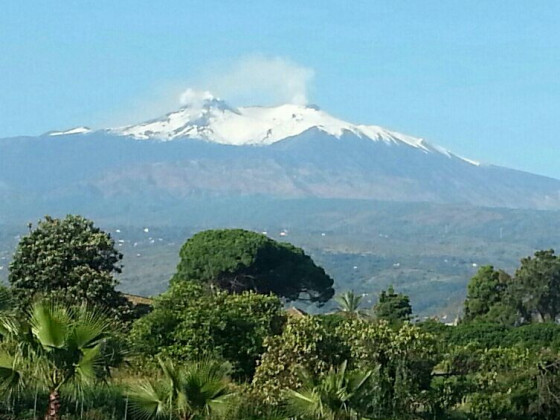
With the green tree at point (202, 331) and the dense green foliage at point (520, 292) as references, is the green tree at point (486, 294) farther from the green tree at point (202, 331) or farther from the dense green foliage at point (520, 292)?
the green tree at point (202, 331)

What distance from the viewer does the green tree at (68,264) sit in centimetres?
3938

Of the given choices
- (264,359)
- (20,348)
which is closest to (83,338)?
(20,348)

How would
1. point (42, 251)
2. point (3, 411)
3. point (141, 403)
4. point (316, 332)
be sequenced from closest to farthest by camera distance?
1. point (141, 403)
2. point (3, 411)
3. point (316, 332)
4. point (42, 251)

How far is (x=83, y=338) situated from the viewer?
56.6ft

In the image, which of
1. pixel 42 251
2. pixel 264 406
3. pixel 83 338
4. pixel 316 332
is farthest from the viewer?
pixel 42 251

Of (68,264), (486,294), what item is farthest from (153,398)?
(486,294)

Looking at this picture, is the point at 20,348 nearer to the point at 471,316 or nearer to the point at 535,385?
the point at 535,385

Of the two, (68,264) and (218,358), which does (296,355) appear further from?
(68,264)

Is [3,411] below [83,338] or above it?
below

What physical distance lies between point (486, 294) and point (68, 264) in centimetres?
3140

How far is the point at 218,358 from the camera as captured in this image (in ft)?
93.0

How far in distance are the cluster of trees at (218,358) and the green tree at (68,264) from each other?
0.17 ft

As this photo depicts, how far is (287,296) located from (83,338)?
51.3 metres

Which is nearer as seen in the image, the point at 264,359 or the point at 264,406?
the point at 264,406
